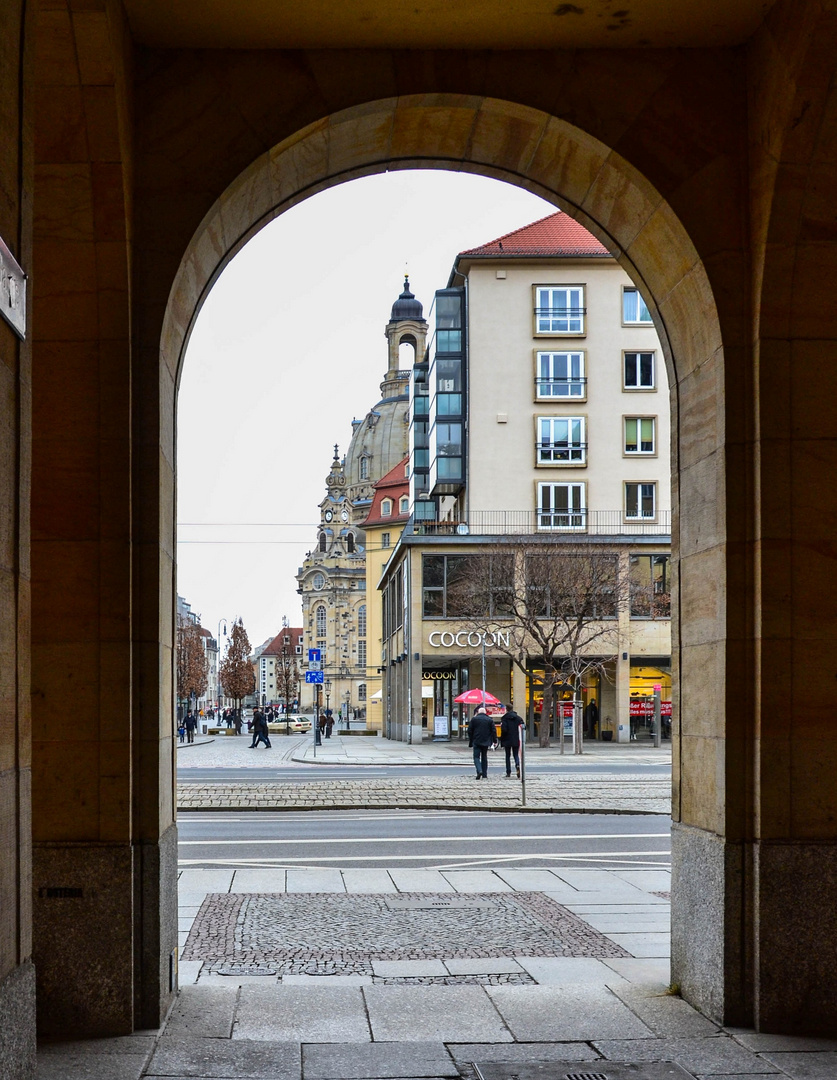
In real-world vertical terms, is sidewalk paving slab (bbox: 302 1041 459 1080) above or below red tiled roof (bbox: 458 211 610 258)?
below

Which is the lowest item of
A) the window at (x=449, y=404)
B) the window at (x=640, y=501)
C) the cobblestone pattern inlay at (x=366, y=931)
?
the cobblestone pattern inlay at (x=366, y=931)

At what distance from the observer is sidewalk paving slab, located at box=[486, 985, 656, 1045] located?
6941mm

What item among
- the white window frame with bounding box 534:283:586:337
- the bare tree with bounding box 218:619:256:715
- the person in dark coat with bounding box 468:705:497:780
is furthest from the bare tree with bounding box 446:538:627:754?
the bare tree with bounding box 218:619:256:715

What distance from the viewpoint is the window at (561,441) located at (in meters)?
57.0

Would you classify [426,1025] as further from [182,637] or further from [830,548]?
[182,637]

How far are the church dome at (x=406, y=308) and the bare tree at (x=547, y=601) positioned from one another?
11276 centimetres

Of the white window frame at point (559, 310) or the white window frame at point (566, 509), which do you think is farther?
the white window frame at point (559, 310)

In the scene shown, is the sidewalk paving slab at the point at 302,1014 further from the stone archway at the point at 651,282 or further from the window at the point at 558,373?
the window at the point at 558,373

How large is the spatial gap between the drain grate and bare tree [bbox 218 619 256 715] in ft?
349

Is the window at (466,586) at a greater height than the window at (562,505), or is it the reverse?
the window at (562,505)

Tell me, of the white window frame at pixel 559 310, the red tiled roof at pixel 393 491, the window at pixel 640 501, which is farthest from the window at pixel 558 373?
the red tiled roof at pixel 393 491

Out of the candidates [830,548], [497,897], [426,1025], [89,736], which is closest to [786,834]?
[830,548]

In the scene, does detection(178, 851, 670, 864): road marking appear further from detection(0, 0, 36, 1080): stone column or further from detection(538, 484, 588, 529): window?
detection(538, 484, 588, 529): window

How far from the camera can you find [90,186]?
695cm
